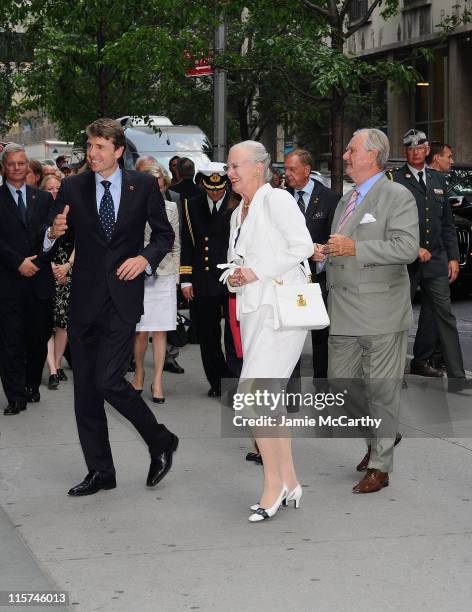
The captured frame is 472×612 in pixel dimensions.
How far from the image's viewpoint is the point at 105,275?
647 centimetres

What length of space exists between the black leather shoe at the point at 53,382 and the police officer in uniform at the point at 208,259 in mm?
1386

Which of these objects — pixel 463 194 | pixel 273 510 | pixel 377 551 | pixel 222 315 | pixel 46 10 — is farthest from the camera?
pixel 46 10

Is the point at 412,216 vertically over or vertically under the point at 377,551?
over

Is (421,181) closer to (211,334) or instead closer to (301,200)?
(301,200)

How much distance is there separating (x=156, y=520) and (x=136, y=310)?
1.13 meters

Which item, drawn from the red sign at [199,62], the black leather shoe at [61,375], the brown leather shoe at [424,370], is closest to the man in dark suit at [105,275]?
the black leather shoe at [61,375]

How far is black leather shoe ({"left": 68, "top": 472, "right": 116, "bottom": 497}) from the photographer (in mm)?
6652

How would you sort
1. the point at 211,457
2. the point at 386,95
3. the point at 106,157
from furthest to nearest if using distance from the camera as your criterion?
the point at 386,95, the point at 211,457, the point at 106,157

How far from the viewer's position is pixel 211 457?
7.64 meters

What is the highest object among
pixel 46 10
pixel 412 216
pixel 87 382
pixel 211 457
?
pixel 46 10

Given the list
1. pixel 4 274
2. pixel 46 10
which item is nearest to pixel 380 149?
pixel 4 274

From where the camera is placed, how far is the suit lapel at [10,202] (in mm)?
9375

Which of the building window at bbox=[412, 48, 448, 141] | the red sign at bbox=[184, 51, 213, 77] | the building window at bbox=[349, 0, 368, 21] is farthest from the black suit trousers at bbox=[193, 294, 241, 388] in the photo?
the building window at bbox=[349, 0, 368, 21]

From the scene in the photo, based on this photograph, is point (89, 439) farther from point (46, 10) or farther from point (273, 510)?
point (46, 10)
